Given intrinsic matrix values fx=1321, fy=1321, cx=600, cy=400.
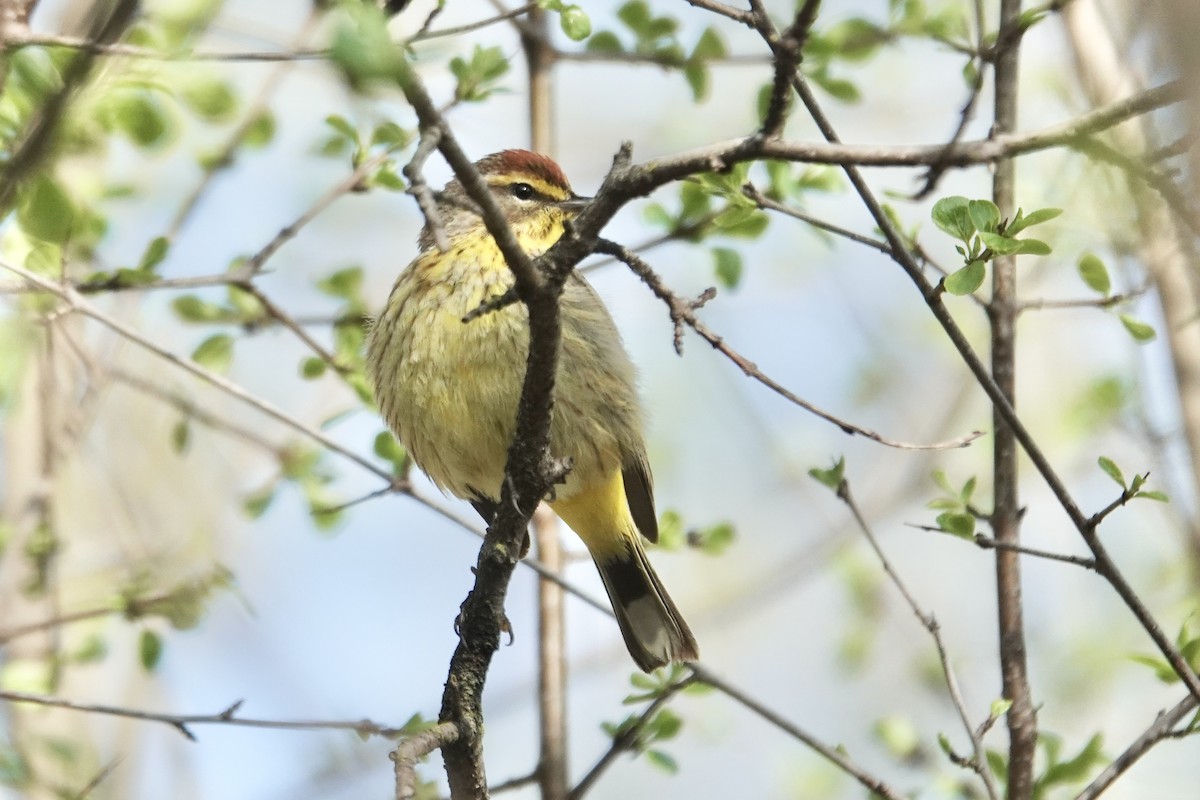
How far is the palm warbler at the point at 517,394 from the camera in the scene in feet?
14.7

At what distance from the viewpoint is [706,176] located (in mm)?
3467

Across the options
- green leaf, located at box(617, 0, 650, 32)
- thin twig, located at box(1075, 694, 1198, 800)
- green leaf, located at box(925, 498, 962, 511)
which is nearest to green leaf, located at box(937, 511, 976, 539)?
green leaf, located at box(925, 498, 962, 511)

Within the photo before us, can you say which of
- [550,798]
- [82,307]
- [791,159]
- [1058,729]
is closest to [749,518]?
[1058,729]

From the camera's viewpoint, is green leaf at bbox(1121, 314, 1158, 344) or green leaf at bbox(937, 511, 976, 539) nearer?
green leaf at bbox(937, 511, 976, 539)

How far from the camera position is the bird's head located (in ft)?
17.3

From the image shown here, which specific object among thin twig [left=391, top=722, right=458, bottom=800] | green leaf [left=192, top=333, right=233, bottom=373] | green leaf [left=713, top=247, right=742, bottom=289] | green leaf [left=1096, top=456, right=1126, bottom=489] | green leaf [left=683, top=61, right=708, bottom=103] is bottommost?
thin twig [left=391, top=722, right=458, bottom=800]

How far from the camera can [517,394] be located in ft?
14.6

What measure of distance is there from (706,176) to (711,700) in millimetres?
4174

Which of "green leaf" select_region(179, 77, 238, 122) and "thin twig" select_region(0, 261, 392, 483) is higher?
"green leaf" select_region(179, 77, 238, 122)

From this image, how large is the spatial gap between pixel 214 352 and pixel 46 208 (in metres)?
1.52

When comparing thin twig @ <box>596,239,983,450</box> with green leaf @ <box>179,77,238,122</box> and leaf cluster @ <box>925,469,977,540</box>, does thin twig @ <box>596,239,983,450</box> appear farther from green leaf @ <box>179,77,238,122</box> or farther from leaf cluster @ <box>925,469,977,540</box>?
green leaf @ <box>179,77,238,122</box>

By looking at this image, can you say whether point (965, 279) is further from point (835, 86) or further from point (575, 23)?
point (835, 86)

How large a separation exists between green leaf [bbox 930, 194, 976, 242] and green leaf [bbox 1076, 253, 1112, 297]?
101 centimetres

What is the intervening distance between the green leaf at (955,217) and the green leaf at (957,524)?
3.10ft
